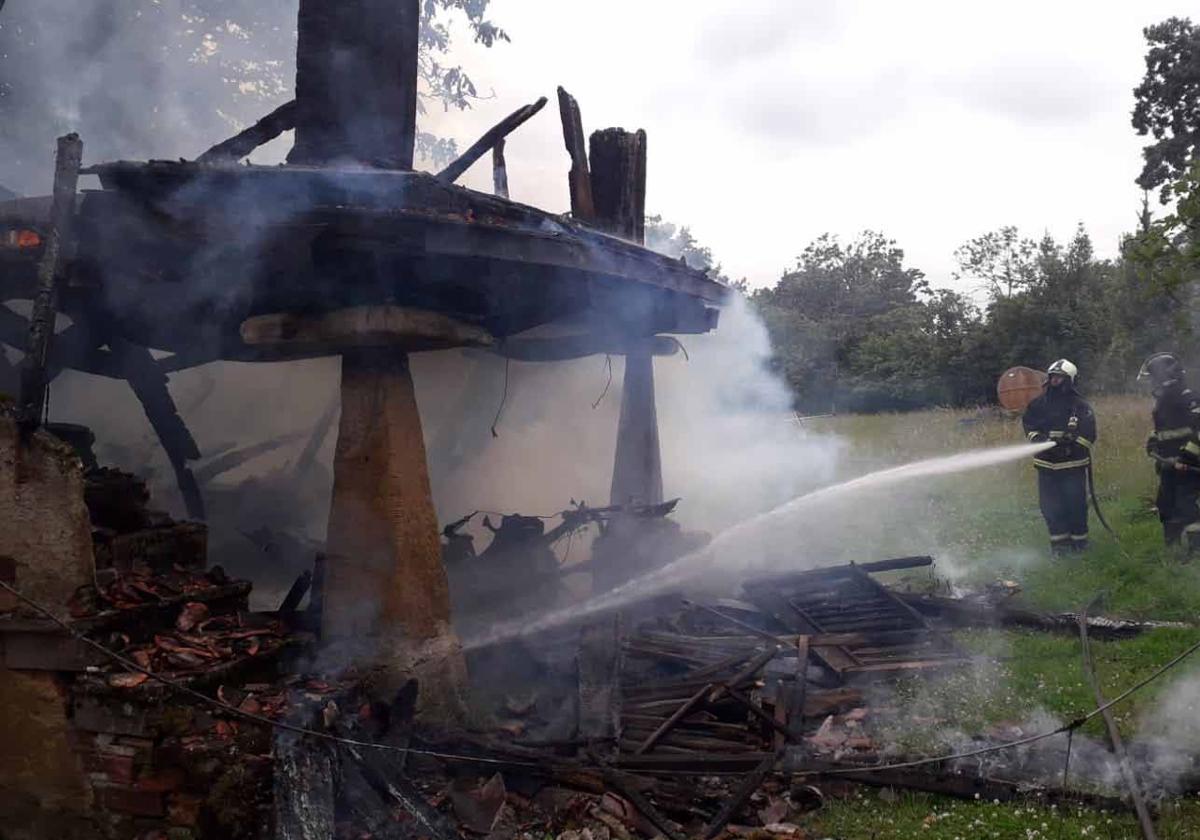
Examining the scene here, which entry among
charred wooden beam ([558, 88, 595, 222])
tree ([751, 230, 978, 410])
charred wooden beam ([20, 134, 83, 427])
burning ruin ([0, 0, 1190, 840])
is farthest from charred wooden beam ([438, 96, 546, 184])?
tree ([751, 230, 978, 410])

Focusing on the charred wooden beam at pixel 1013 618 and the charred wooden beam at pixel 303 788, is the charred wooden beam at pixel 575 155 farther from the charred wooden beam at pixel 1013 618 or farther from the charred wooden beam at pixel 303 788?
the charred wooden beam at pixel 303 788

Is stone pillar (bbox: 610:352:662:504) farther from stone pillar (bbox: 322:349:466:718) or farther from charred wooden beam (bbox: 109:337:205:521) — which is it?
charred wooden beam (bbox: 109:337:205:521)

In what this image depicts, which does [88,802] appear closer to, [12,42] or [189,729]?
[189,729]

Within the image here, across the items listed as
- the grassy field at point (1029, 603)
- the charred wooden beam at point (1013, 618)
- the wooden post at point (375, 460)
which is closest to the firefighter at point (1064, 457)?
the grassy field at point (1029, 603)

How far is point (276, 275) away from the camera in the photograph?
623cm

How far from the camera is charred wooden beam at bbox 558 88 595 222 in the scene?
376 inches

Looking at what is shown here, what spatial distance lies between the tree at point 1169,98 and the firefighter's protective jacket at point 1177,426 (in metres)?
26.9

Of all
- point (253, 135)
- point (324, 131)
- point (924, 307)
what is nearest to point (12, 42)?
point (253, 135)

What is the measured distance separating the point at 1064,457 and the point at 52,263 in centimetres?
1062

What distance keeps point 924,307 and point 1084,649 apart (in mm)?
42837

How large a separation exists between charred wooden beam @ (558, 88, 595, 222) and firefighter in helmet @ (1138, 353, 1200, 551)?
21.0ft

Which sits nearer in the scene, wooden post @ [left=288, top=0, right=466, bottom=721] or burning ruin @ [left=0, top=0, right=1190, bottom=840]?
burning ruin @ [left=0, top=0, right=1190, bottom=840]

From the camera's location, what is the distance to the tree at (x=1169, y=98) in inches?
1303

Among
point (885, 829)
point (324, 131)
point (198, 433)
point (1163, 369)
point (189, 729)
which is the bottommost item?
point (885, 829)
